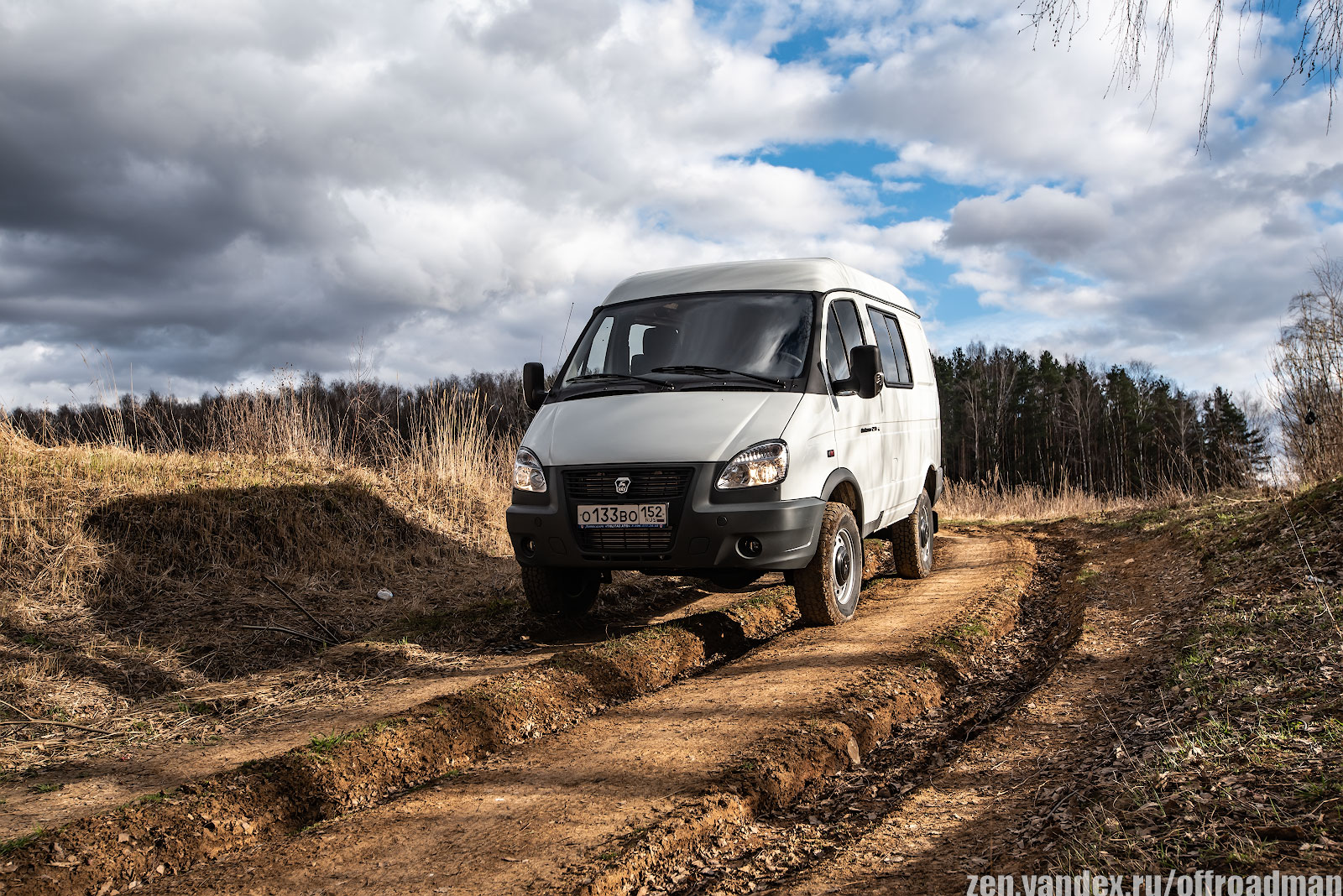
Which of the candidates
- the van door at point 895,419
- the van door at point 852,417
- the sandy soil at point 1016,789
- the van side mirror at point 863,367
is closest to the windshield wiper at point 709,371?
the van door at point 852,417

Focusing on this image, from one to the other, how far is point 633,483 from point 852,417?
77.3 inches

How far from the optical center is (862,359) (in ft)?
20.5

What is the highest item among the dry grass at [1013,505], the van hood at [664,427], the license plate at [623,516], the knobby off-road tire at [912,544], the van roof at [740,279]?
the van roof at [740,279]

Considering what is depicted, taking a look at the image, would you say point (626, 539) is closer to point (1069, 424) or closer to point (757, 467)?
point (757, 467)

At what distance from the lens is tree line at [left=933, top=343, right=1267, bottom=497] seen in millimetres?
60688

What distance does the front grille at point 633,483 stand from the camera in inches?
218

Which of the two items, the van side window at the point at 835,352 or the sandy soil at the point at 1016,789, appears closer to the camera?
the sandy soil at the point at 1016,789

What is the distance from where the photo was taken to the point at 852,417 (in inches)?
259

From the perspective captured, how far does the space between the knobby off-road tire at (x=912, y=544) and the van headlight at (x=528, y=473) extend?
410 cm

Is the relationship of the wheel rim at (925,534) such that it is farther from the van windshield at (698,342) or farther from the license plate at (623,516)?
the license plate at (623,516)

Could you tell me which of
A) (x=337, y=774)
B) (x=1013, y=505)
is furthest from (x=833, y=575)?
(x=1013, y=505)

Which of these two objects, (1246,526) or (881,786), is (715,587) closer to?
(881,786)

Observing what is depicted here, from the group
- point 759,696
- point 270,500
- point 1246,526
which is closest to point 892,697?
point 759,696

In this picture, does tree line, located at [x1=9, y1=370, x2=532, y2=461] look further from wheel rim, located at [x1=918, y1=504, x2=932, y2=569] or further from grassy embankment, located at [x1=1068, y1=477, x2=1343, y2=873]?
grassy embankment, located at [x1=1068, y1=477, x2=1343, y2=873]
